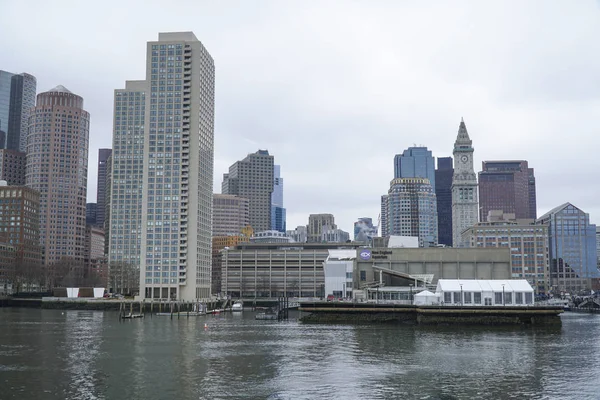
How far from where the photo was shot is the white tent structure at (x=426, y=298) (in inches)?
5948

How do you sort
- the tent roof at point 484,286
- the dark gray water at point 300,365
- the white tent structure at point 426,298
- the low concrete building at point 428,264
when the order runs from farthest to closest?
1. the low concrete building at point 428,264
2. the white tent structure at point 426,298
3. the tent roof at point 484,286
4. the dark gray water at point 300,365

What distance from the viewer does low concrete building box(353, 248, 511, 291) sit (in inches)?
7480

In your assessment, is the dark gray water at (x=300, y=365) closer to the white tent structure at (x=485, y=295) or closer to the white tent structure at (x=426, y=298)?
the white tent structure at (x=485, y=295)

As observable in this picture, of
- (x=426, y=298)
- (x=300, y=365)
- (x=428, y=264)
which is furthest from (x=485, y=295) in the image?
(x=300, y=365)

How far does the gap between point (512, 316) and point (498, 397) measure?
88994 mm

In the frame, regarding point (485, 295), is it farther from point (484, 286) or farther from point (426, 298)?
point (426, 298)

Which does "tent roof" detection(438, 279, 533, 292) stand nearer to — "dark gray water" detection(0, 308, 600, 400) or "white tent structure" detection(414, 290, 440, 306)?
"white tent structure" detection(414, 290, 440, 306)

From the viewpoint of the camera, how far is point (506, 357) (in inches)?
3307

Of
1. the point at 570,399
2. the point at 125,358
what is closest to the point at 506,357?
the point at 570,399

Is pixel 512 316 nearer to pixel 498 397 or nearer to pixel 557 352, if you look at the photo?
pixel 557 352

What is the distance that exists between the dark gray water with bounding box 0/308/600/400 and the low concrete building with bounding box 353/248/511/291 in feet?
222

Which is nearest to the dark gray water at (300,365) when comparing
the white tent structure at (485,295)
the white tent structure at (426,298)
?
the white tent structure at (485,295)

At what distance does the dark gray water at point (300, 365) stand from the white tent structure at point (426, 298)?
94.4 ft

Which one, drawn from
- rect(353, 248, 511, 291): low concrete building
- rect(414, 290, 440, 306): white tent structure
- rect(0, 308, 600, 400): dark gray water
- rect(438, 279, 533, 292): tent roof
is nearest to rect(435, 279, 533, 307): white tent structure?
rect(438, 279, 533, 292): tent roof
